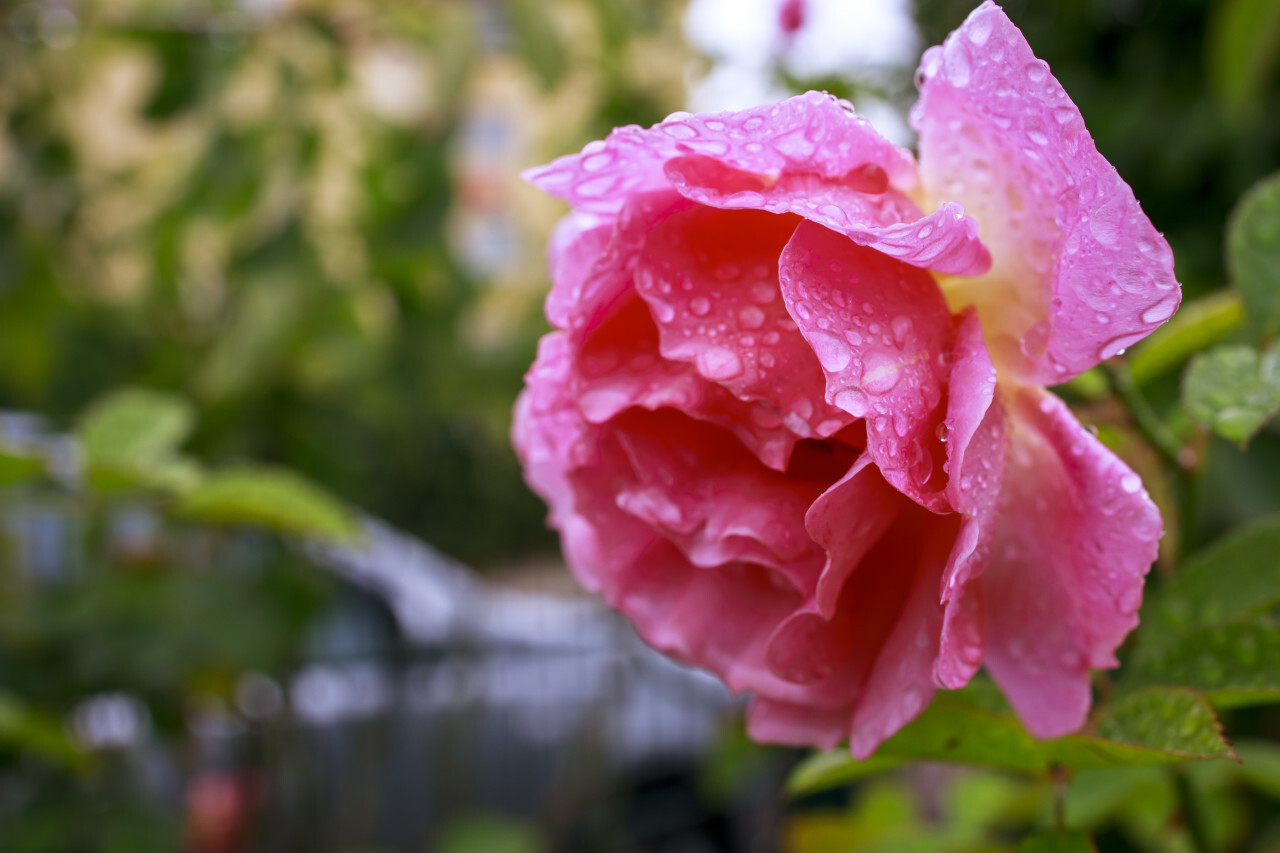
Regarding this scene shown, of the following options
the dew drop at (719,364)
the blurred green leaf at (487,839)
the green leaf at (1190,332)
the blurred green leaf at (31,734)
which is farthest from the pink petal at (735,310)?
the blurred green leaf at (487,839)

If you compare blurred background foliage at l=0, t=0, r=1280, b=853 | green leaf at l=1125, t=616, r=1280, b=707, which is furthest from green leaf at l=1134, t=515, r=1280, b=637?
blurred background foliage at l=0, t=0, r=1280, b=853

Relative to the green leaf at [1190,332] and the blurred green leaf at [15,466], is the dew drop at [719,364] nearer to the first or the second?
the green leaf at [1190,332]

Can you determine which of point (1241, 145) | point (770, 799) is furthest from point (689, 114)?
point (770, 799)

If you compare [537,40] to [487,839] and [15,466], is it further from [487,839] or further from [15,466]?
[487,839]

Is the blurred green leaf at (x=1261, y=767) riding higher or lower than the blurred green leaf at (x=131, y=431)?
lower

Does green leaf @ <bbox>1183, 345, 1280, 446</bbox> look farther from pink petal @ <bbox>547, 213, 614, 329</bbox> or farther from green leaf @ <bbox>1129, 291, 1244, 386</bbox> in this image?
pink petal @ <bbox>547, 213, 614, 329</bbox>

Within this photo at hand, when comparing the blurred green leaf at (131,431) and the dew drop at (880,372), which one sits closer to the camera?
the dew drop at (880,372)
